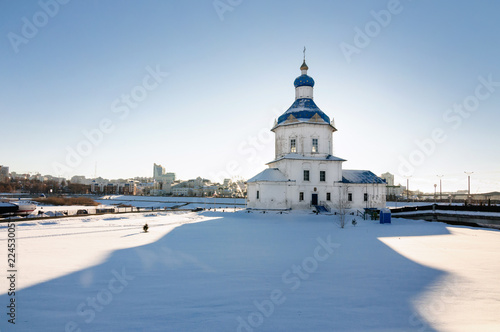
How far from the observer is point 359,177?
38.5m

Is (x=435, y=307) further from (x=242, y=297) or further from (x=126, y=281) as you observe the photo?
(x=126, y=281)

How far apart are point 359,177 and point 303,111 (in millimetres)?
11642

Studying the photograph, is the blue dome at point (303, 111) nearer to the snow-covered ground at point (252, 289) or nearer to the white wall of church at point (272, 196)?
the white wall of church at point (272, 196)

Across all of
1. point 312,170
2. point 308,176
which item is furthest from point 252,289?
point 312,170

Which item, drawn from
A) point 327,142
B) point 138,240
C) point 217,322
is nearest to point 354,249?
point 217,322

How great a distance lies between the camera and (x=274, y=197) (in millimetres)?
34250

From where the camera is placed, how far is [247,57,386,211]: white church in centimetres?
3456

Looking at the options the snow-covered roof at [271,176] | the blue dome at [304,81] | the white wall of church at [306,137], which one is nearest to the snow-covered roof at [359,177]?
the white wall of church at [306,137]

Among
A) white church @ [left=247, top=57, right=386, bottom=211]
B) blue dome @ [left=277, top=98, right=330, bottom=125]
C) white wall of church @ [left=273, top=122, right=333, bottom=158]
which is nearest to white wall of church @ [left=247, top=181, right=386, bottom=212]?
white church @ [left=247, top=57, right=386, bottom=211]

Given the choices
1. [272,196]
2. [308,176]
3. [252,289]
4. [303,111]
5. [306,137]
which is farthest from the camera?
[303,111]

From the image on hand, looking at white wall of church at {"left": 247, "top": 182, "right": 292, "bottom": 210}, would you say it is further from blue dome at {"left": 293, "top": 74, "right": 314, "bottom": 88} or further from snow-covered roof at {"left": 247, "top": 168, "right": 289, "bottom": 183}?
blue dome at {"left": 293, "top": 74, "right": 314, "bottom": 88}

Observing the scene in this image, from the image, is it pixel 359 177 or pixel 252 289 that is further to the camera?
pixel 359 177

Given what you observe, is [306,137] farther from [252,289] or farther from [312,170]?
[252,289]

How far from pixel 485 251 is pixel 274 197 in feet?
75.4
